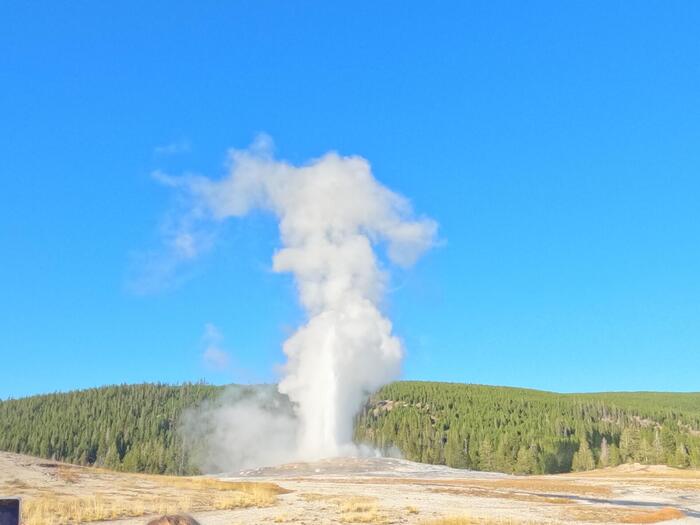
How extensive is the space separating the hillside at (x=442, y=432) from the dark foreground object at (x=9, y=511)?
11069cm

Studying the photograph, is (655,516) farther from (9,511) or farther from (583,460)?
(583,460)

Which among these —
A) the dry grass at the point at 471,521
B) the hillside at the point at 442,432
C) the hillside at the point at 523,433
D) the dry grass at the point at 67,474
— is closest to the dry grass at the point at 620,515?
the dry grass at the point at 471,521

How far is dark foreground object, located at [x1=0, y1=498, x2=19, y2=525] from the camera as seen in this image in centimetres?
602

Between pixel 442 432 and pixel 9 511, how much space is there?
150140 millimetres

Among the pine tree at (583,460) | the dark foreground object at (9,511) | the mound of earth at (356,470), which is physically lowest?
the pine tree at (583,460)

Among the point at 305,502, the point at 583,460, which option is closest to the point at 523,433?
the point at 583,460

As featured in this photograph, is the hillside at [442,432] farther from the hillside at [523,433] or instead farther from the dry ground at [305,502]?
the dry ground at [305,502]

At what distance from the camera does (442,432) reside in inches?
5906

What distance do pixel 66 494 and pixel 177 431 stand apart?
145 metres

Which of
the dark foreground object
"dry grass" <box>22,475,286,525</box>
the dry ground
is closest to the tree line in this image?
the dry ground

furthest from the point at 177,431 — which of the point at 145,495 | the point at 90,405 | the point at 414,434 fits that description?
the point at 145,495

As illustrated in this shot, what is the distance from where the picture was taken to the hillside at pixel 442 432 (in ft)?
368

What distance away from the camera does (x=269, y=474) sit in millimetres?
71875

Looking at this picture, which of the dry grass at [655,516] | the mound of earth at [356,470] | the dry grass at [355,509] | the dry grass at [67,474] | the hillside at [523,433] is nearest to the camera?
the dry grass at [355,509]
